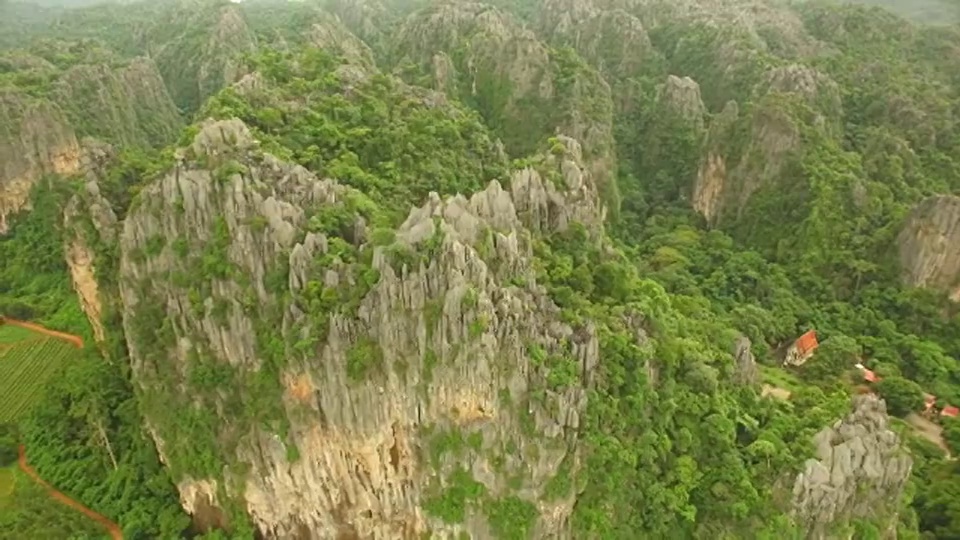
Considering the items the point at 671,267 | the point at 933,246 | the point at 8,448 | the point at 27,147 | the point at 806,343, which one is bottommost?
the point at 8,448

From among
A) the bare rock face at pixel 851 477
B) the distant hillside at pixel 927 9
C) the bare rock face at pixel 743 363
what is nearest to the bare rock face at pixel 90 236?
the bare rock face at pixel 743 363

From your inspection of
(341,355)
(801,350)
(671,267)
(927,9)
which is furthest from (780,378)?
(927,9)

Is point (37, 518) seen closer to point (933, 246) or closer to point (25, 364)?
point (25, 364)

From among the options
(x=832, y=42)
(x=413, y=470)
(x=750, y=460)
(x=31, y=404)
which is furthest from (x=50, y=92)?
(x=832, y=42)

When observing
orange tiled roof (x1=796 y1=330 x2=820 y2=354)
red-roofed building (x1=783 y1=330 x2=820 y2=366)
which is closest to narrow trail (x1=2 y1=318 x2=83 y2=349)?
red-roofed building (x1=783 y1=330 x2=820 y2=366)

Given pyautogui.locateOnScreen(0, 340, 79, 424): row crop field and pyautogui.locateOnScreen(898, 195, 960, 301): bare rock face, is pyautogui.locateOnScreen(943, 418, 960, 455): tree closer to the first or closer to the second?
pyautogui.locateOnScreen(898, 195, 960, 301): bare rock face

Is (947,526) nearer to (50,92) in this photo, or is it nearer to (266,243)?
(266,243)

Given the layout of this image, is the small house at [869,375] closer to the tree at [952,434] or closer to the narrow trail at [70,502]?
the tree at [952,434]
